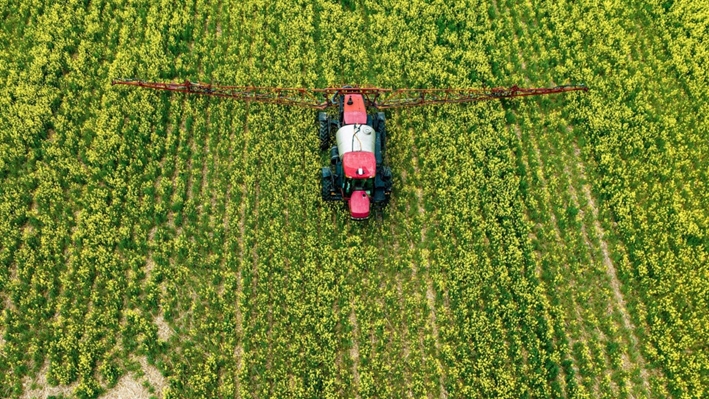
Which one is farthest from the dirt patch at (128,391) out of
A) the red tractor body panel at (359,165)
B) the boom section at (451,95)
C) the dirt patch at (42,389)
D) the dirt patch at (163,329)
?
the boom section at (451,95)

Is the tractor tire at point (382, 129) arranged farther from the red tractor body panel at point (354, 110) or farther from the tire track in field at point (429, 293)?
the tire track in field at point (429, 293)

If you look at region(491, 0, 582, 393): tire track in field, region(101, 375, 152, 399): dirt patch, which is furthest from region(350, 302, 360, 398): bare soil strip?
region(491, 0, 582, 393): tire track in field

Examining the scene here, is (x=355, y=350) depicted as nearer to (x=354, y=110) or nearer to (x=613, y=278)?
(x=354, y=110)

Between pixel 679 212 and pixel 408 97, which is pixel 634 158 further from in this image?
pixel 408 97

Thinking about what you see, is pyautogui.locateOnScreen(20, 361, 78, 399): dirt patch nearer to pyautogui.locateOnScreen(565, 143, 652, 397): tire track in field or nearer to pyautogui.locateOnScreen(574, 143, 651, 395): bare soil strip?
pyautogui.locateOnScreen(565, 143, 652, 397): tire track in field

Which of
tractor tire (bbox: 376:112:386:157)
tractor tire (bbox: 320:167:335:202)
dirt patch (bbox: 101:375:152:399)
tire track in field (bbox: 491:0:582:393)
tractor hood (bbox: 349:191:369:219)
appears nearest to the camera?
dirt patch (bbox: 101:375:152:399)

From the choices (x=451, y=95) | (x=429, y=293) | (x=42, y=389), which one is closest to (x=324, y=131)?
(x=451, y=95)
